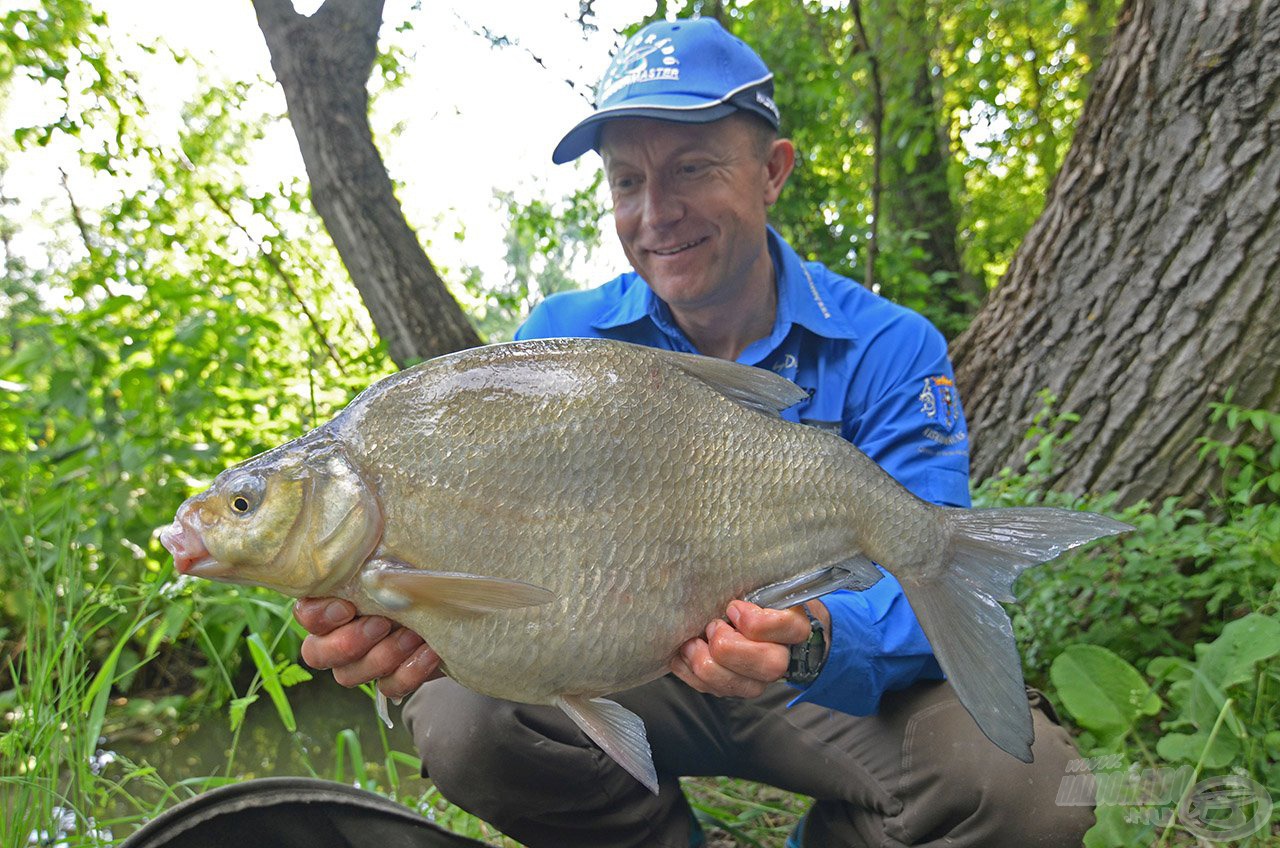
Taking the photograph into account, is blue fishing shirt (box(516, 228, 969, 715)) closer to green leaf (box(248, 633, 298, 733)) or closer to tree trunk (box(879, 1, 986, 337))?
green leaf (box(248, 633, 298, 733))

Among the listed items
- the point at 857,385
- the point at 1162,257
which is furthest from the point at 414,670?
the point at 1162,257

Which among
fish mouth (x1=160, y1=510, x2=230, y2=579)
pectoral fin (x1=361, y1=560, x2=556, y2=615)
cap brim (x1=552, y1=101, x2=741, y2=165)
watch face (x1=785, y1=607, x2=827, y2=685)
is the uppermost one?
cap brim (x1=552, y1=101, x2=741, y2=165)

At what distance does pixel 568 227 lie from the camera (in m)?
5.07

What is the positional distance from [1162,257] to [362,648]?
2.16 m

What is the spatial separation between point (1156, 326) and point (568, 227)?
132 inches

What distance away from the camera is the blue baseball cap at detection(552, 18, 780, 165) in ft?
5.91

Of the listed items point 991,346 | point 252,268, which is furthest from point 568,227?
point 991,346

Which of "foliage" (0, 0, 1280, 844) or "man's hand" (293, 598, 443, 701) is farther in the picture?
"foliage" (0, 0, 1280, 844)

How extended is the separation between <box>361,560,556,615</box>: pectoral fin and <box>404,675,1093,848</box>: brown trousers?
1.99 feet

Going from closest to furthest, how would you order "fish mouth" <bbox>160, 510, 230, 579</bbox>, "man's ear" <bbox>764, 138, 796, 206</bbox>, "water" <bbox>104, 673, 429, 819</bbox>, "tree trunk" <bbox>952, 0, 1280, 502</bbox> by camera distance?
1. "fish mouth" <bbox>160, 510, 230, 579</bbox>
2. "man's ear" <bbox>764, 138, 796, 206</bbox>
3. "tree trunk" <bbox>952, 0, 1280, 502</bbox>
4. "water" <bbox>104, 673, 429, 819</bbox>

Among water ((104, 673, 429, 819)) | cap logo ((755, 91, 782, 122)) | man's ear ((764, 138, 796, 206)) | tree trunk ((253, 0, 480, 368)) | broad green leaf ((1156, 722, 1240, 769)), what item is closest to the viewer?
broad green leaf ((1156, 722, 1240, 769))

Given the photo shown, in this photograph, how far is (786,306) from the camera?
1.92 m

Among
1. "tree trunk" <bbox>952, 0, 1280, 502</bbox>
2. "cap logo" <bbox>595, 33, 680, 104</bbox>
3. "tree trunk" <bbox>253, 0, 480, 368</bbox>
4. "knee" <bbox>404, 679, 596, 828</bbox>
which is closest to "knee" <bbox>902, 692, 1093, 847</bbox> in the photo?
"knee" <bbox>404, 679, 596, 828</bbox>

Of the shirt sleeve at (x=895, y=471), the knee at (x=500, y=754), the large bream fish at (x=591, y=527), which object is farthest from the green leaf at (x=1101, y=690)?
the knee at (x=500, y=754)
